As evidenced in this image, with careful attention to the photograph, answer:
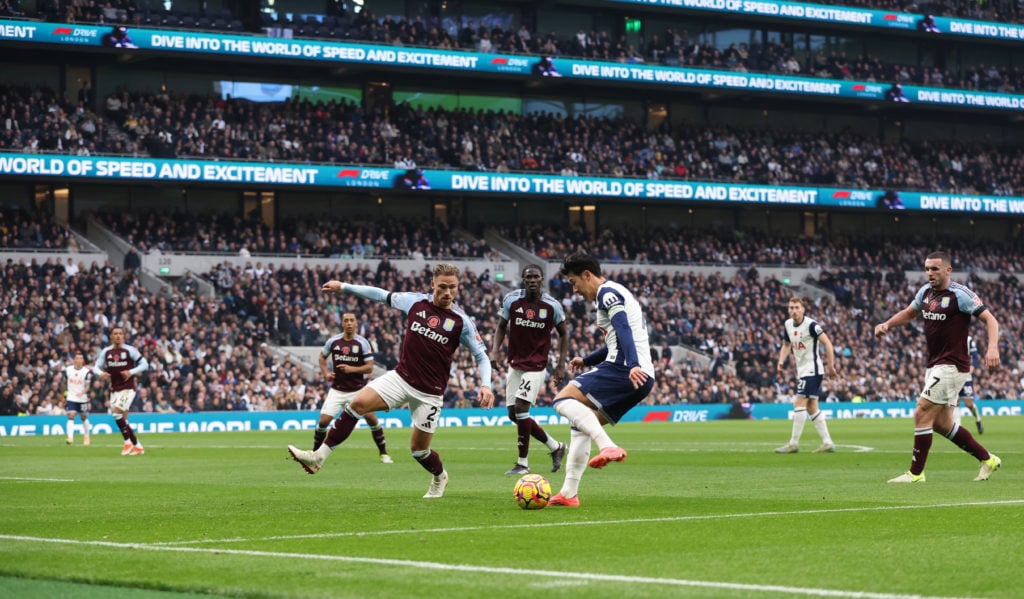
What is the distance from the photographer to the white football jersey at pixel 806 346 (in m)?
24.7

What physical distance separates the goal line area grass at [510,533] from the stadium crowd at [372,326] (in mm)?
24184

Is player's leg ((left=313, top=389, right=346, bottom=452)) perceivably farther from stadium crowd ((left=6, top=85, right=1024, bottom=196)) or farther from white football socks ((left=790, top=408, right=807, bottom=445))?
stadium crowd ((left=6, top=85, right=1024, bottom=196))

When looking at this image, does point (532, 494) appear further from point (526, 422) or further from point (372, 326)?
point (372, 326)

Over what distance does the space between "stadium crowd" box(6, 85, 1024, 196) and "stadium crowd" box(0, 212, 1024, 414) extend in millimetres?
4596

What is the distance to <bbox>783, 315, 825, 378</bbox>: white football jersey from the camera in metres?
24.7

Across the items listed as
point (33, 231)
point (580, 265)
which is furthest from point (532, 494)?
point (33, 231)

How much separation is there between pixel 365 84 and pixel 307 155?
23.5ft

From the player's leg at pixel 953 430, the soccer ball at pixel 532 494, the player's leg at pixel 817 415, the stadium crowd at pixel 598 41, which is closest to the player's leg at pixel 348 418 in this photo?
the soccer ball at pixel 532 494

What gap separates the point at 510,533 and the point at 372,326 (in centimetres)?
3968

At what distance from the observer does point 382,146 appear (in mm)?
59531

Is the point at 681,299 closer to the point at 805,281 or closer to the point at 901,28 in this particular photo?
the point at 805,281

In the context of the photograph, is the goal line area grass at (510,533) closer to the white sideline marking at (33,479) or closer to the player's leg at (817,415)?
the white sideline marking at (33,479)

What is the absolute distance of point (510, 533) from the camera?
10625 mm

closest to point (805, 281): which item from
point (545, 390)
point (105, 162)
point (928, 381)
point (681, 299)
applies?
point (681, 299)
